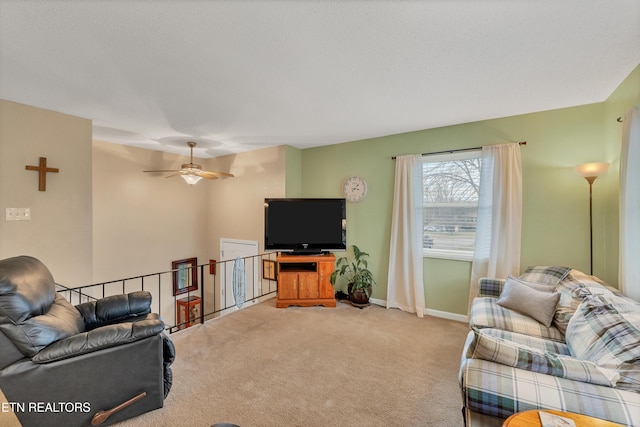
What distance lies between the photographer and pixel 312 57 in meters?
1.92

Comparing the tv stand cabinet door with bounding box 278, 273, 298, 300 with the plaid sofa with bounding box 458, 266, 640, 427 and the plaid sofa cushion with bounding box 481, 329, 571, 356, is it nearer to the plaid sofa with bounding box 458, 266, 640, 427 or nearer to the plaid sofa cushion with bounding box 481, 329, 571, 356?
the plaid sofa cushion with bounding box 481, 329, 571, 356

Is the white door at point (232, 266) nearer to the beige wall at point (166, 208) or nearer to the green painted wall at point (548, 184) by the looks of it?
the beige wall at point (166, 208)

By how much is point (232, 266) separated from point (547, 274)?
15.5 ft

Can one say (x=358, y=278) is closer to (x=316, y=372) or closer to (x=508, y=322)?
(x=316, y=372)

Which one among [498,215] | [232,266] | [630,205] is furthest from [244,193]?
[630,205]

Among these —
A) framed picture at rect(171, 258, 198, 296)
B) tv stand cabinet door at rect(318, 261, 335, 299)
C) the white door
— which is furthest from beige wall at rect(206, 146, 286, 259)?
tv stand cabinet door at rect(318, 261, 335, 299)

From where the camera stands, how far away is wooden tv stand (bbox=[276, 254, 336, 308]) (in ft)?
12.7

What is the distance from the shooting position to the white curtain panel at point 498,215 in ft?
9.93

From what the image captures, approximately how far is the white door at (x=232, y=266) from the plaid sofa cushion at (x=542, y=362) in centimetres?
378

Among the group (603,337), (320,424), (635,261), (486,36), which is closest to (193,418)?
(320,424)

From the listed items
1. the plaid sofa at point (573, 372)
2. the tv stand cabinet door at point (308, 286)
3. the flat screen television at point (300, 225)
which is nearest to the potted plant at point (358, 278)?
the tv stand cabinet door at point (308, 286)

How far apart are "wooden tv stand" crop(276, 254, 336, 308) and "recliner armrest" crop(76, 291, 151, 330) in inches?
72.0

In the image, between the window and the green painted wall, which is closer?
the green painted wall

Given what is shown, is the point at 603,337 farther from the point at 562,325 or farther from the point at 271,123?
the point at 271,123
